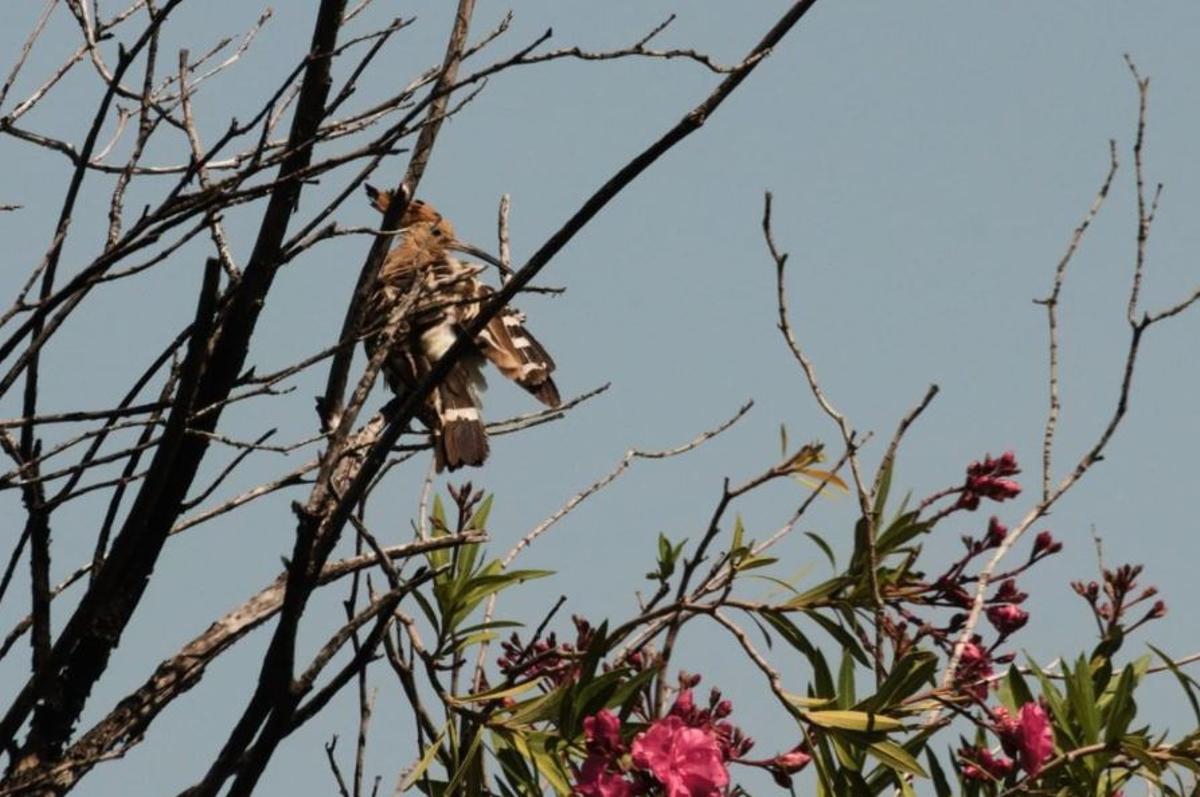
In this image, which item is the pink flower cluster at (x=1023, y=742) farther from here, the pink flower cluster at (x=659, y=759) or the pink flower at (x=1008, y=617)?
the pink flower cluster at (x=659, y=759)

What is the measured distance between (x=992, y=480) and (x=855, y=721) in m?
0.63

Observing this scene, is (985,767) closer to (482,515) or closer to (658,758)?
(658,758)

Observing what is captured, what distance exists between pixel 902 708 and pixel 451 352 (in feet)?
3.77

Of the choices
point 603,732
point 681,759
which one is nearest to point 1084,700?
point 681,759

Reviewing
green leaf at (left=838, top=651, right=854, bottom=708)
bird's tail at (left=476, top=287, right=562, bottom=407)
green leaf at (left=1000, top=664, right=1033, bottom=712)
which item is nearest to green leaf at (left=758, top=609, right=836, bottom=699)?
green leaf at (left=838, top=651, right=854, bottom=708)

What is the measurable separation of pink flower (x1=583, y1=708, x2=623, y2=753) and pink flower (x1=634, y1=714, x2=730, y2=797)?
0.06 metres

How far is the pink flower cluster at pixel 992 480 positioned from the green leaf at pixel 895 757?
0.60m

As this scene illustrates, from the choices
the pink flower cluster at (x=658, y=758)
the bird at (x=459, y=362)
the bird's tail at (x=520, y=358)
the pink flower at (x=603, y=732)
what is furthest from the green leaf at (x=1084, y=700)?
the bird's tail at (x=520, y=358)

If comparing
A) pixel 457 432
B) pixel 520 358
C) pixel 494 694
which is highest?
pixel 520 358

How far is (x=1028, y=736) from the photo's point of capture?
311 cm

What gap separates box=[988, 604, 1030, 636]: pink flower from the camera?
3367 mm

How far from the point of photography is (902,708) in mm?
3178

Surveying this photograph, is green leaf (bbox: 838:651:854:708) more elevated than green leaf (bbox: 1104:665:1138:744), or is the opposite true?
green leaf (bbox: 838:651:854:708)

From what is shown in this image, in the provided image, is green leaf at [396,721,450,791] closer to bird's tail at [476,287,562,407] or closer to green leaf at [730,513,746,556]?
green leaf at [730,513,746,556]
